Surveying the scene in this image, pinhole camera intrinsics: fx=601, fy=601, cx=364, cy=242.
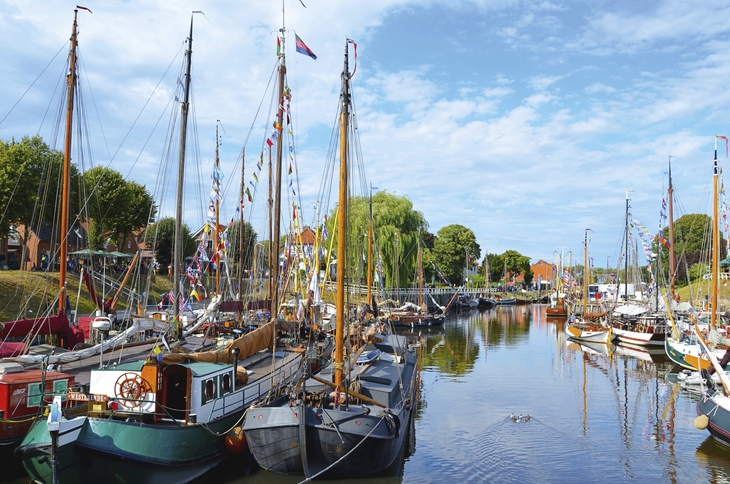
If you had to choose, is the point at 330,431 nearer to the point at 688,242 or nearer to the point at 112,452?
the point at 112,452

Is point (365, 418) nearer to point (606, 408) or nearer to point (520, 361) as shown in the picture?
point (606, 408)

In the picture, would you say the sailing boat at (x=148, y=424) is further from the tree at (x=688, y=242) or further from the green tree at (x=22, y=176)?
the tree at (x=688, y=242)

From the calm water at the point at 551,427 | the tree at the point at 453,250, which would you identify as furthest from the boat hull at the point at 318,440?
the tree at the point at 453,250

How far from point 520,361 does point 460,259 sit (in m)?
78.6

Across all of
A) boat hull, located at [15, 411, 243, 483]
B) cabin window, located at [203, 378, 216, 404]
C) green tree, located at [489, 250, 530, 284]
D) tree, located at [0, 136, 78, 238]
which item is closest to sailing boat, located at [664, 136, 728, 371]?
cabin window, located at [203, 378, 216, 404]

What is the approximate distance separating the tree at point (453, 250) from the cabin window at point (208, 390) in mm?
99824

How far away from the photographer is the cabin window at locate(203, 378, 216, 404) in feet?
59.0

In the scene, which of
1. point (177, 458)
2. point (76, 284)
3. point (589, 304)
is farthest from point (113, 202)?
point (589, 304)

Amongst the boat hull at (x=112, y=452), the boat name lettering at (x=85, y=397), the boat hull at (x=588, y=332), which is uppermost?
the boat name lettering at (x=85, y=397)

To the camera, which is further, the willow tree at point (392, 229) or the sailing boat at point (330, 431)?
the willow tree at point (392, 229)

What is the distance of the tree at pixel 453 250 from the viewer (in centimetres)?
11900

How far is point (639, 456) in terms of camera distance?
21.4 m

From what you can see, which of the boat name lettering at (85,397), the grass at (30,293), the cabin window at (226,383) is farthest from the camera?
the grass at (30,293)

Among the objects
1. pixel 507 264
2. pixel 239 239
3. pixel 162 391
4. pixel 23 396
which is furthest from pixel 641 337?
pixel 507 264
